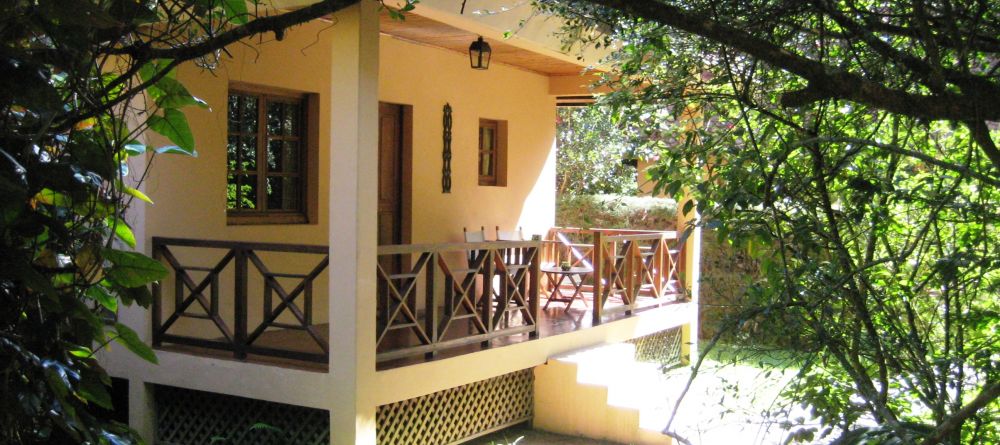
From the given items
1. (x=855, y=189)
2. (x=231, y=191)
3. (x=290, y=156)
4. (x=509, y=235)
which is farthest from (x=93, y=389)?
(x=509, y=235)

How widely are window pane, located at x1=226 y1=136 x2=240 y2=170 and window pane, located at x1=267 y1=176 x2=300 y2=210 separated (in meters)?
0.41

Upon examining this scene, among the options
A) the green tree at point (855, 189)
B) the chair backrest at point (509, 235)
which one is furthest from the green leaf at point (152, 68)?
the chair backrest at point (509, 235)

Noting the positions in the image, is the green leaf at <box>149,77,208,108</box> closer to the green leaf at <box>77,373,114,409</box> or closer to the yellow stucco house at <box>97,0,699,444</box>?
the green leaf at <box>77,373,114,409</box>

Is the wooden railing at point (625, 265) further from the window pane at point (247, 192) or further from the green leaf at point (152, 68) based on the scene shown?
the green leaf at point (152, 68)

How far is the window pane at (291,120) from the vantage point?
8953mm

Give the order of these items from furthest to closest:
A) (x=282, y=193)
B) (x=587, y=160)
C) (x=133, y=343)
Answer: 1. (x=587, y=160)
2. (x=282, y=193)
3. (x=133, y=343)

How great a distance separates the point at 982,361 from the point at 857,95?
1.48 m

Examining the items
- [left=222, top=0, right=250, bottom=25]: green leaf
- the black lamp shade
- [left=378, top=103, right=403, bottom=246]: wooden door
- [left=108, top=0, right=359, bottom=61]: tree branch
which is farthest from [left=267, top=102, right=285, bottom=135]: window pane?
[left=108, top=0, right=359, bottom=61]: tree branch

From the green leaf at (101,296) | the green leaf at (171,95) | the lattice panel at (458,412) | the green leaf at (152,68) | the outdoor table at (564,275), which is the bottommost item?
the lattice panel at (458,412)

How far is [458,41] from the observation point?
32.9ft

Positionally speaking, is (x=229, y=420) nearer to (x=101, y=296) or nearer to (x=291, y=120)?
(x=291, y=120)

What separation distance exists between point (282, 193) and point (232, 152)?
0.68 m

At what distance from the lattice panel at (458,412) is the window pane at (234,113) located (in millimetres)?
2709

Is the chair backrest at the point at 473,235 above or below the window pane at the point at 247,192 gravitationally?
below
